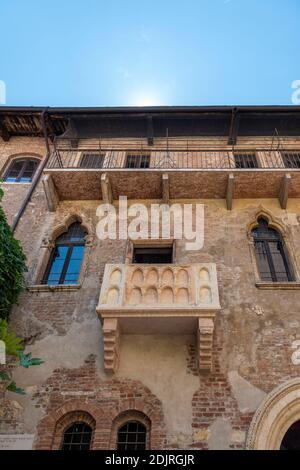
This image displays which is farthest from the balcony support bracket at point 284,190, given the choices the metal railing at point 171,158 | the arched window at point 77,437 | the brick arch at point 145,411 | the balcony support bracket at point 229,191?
the arched window at point 77,437

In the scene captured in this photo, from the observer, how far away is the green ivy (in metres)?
7.23

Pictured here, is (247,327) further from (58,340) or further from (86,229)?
(86,229)

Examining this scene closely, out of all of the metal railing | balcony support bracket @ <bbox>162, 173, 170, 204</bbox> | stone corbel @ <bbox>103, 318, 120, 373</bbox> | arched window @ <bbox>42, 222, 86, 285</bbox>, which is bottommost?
stone corbel @ <bbox>103, 318, 120, 373</bbox>

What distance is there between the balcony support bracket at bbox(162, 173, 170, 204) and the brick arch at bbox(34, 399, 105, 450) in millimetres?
5740

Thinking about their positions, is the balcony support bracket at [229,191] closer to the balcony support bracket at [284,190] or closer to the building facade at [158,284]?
the building facade at [158,284]

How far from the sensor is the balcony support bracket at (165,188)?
9.90 meters

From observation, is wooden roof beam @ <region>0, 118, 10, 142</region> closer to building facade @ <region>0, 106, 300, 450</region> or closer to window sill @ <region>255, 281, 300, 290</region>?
building facade @ <region>0, 106, 300, 450</region>

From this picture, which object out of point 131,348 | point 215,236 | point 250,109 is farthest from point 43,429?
point 250,109

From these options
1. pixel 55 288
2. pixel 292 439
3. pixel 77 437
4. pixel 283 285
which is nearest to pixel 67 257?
pixel 55 288

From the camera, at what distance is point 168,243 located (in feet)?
30.7

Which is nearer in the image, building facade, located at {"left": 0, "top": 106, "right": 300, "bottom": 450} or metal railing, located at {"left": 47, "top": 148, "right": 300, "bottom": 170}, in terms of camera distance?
building facade, located at {"left": 0, "top": 106, "right": 300, "bottom": 450}

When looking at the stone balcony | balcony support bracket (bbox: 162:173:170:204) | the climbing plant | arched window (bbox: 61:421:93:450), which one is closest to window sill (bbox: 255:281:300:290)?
the stone balcony

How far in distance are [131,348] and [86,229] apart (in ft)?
12.8

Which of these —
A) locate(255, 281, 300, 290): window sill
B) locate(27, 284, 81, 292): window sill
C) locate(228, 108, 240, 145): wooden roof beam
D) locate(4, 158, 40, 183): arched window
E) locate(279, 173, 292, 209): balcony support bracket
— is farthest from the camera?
locate(4, 158, 40, 183): arched window
